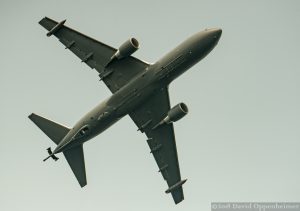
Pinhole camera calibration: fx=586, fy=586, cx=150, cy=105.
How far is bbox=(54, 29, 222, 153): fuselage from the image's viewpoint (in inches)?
2415

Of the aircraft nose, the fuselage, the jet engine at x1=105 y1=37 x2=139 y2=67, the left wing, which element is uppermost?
the jet engine at x1=105 y1=37 x2=139 y2=67

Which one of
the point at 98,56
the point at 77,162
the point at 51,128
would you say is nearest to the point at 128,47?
the point at 98,56

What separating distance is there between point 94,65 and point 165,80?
30.0ft

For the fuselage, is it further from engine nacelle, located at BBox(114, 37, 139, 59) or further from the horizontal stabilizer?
engine nacelle, located at BBox(114, 37, 139, 59)

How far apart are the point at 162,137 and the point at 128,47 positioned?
13291 mm

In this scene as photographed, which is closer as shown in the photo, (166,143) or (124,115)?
(124,115)

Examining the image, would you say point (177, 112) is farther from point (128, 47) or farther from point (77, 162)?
point (77, 162)

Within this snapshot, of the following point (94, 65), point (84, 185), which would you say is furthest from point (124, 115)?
point (84, 185)

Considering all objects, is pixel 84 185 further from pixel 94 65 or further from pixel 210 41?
pixel 210 41

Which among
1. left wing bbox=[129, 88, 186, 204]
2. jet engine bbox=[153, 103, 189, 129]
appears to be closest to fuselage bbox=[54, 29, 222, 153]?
left wing bbox=[129, 88, 186, 204]

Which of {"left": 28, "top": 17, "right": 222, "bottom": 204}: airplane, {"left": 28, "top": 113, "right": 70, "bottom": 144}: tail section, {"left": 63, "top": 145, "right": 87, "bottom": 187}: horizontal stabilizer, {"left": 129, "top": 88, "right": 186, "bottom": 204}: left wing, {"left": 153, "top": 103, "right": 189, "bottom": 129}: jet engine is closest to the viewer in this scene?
{"left": 28, "top": 17, "right": 222, "bottom": 204}: airplane

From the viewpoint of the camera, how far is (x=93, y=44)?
6706cm

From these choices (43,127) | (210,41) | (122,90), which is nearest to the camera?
(210,41)

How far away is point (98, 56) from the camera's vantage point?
220ft
